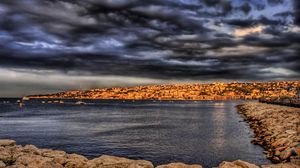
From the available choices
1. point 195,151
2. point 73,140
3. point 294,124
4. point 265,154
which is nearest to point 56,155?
point 195,151

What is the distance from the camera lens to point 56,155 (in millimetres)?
21594

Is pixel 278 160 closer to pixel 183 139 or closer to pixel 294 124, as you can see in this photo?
pixel 294 124

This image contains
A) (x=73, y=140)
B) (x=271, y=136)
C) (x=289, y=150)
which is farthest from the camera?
(x=73, y=140)

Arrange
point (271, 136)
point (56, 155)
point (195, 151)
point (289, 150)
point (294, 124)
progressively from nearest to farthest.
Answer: point (56, 155) → point (289, 150) → point (195, 151) → point (271, 136) → point (294, 124)

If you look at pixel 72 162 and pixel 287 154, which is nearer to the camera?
pixel 72 162

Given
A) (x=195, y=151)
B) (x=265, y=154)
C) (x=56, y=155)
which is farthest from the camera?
(x=195, y=151)

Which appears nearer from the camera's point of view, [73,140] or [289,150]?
[289,150]

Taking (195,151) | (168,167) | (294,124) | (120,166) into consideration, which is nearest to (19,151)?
(120,166)

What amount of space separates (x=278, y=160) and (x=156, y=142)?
14.8 m

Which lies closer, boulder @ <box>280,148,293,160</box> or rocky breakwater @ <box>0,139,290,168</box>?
rocky breakwater @ <box>0,139,290,168</box>

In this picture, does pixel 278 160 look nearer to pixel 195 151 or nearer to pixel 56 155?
pixel 195 151

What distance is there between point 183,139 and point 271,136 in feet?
31.4

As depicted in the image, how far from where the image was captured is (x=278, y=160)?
957 inches

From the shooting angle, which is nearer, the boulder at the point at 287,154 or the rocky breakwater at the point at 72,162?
the rocky breakwater at the point at 72,162
